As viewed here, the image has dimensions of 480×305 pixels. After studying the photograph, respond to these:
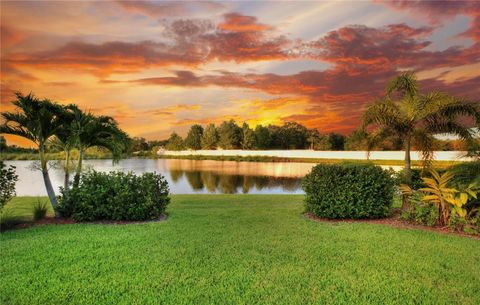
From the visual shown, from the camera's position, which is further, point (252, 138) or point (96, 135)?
point (252, 138)

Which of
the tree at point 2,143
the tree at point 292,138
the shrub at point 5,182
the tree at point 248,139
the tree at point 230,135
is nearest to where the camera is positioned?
the shrub at point 5,182

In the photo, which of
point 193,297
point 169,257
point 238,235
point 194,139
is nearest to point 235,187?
point 238,235

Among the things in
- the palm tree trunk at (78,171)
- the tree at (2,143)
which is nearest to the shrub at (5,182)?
the palm tree trunk at (78,171)

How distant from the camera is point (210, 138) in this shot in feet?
248

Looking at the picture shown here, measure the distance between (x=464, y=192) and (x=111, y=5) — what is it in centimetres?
1048

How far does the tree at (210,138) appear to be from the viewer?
247ft

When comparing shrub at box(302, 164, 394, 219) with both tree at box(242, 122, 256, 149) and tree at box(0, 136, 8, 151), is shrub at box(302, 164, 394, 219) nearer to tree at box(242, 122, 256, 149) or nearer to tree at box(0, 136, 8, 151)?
tree at box(0, 136, 8, 151)

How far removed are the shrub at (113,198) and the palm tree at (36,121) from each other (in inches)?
33.2

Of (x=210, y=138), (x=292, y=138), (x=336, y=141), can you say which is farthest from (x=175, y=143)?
(x=336, y=141)

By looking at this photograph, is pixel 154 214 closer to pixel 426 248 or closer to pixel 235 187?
pixel 426 248

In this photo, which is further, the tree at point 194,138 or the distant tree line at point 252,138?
the tree at point 194,138

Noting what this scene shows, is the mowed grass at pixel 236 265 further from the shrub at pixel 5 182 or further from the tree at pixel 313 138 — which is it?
the tree at pixel 313 138

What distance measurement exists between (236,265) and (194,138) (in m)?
76.3

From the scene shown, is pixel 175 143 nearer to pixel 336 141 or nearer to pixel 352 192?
pixel 336 141
